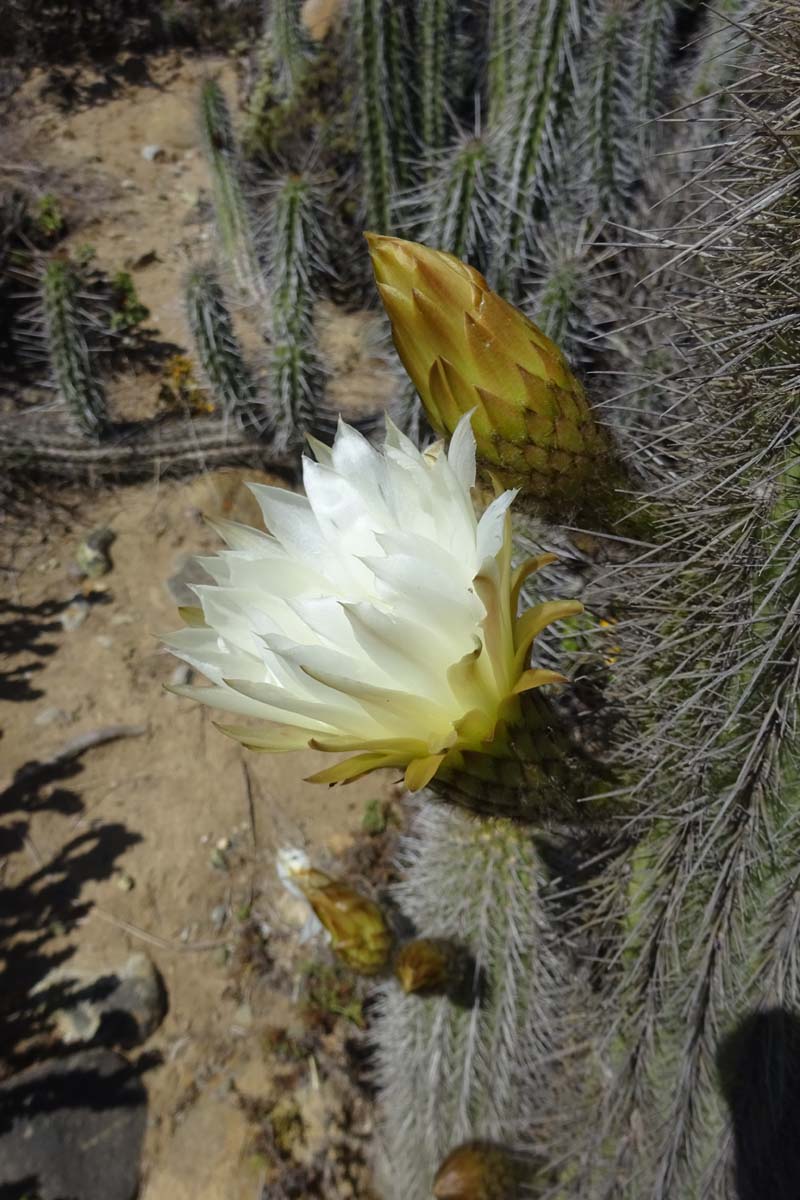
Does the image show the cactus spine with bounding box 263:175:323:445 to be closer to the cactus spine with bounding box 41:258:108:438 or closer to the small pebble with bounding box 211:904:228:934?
the cactus spine with bounding box 41:258:108:438

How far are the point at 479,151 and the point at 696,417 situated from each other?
1.19 m

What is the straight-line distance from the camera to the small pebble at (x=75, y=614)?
217 centimetres

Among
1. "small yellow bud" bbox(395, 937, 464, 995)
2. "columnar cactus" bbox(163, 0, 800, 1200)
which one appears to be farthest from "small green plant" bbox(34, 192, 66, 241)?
"small yellow bud" bbox(395, 937, 464, 995)

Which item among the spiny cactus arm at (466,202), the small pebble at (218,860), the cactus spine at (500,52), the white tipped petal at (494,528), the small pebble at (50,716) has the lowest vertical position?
the small pebble at (218,860)

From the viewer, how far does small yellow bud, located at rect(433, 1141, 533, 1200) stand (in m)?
1.08

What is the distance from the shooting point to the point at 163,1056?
5.43ft

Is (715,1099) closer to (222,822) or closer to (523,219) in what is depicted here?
(222,822)

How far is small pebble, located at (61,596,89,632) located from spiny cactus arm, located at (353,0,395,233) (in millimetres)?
1280

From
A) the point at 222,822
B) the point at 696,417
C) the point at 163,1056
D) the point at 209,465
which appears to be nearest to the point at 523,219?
the point at 209,465

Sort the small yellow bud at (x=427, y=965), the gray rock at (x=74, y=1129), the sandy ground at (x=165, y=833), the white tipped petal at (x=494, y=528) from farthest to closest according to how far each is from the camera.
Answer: the sandy ground at (x=165, y=833)
the gray rock at (x=74, y=1129)
the small yellow bud at (x=427, y=965)
the white tipped petal at (x=494, y=528)

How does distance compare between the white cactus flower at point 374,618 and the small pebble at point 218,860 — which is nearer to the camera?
the white cactus flower at point 374,618

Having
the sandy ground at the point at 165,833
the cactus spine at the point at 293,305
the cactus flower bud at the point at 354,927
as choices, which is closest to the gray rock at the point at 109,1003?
the sandy ground at the point at 165,833

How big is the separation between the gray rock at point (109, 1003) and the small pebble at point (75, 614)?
2.78 feet

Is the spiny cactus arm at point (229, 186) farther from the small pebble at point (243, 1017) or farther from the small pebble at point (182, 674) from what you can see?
the small pebble at point (243, 1017)
